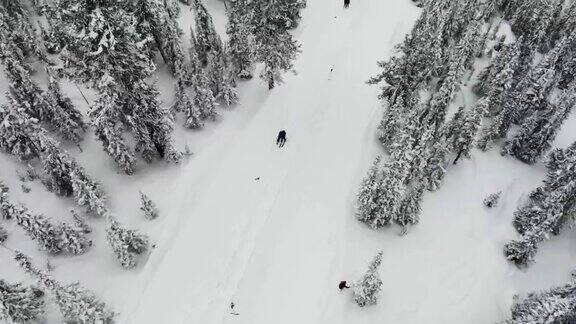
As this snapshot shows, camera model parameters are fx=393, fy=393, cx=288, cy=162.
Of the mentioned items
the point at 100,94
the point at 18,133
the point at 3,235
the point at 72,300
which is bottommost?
the point at 3,235

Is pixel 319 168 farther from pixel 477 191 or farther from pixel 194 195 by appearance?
pixel 477 191

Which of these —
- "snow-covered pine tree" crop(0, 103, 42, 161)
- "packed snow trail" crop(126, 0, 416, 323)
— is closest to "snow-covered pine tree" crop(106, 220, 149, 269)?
"packed snow trail" crop(126, 0, 416, 323)

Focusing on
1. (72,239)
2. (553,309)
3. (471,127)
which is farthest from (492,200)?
(72,239)

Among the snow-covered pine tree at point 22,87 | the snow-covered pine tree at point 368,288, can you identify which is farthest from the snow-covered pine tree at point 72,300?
the snow-covered pine tree at point 368,288

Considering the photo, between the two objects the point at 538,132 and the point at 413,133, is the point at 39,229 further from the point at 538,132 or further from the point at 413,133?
the point at 538,132

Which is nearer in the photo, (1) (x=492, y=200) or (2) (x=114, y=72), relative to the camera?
(2) (x=114, y=72)
